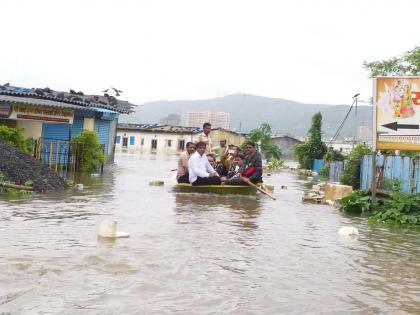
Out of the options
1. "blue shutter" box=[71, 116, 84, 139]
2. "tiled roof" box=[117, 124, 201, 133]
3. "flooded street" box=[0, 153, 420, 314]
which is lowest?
"flooded street" box=[0, 153, 420, 314]

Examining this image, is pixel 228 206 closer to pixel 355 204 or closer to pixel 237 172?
pixel 355 204

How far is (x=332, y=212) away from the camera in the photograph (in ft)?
38.7

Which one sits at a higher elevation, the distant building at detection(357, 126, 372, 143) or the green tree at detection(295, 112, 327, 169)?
the distant building at detection(357, 126, 372, 143)

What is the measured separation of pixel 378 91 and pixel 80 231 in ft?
24.0

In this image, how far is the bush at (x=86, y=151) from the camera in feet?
63.9

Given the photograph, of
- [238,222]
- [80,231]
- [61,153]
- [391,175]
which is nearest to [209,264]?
[80,231]

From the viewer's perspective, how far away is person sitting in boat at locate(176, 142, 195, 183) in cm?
1440

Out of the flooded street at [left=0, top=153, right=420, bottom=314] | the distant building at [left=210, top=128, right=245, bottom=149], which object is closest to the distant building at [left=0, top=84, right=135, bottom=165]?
the flooded street at [left=0, top=153, right=420, bottom=314]

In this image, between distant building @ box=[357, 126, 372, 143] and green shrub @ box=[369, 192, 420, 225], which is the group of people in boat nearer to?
green shrub @ box=[369, 192, 420, 225]

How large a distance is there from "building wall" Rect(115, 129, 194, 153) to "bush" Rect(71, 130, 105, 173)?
39.0 m

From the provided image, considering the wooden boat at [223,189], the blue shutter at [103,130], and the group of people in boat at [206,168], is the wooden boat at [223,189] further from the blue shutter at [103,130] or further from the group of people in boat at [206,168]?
the blue shutter at [103,130]

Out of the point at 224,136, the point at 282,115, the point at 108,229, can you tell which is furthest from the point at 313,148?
the point at 282,115

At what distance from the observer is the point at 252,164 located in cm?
1405

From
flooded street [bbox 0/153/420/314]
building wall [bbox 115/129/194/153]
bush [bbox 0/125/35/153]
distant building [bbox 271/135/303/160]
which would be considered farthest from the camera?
distant building [bbox 271/135/303/160]
